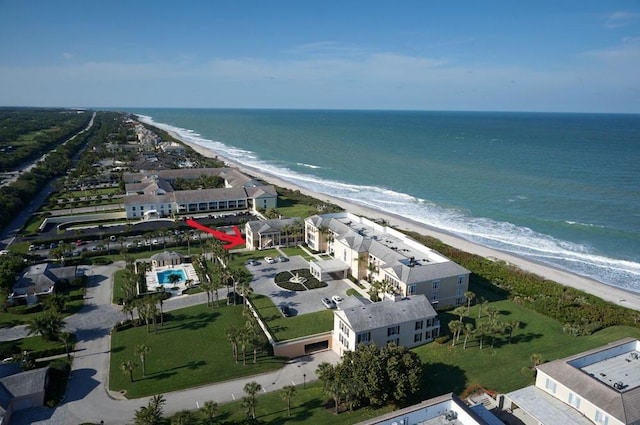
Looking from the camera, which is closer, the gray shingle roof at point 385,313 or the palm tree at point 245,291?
the gray shingle roof at point 385,313

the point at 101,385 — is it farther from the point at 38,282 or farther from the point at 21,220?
the point at 21,220

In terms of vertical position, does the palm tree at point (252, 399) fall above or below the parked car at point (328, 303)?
above

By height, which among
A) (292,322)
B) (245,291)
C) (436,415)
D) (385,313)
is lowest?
(292,322)

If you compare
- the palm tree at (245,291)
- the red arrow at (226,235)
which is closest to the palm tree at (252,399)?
the palm tree at (245,291)

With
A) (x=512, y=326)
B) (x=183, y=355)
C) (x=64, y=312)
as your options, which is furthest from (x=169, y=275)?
(x=512, y=326)

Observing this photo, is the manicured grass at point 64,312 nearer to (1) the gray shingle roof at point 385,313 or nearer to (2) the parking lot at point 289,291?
(2) the parking lot at point 289,291

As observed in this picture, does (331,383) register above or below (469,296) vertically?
below

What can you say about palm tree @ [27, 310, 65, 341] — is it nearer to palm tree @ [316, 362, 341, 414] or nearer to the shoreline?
palm tree @ [316, 362, 341, 414]
